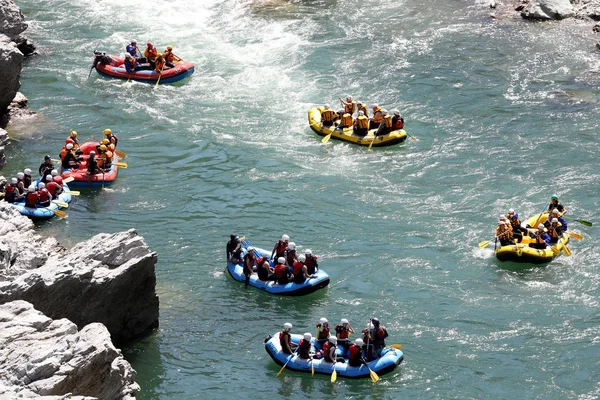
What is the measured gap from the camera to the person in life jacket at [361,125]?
32750 millimetres

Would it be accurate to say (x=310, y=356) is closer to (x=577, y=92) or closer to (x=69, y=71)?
(x=577, y=92)

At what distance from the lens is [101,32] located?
4394 cm

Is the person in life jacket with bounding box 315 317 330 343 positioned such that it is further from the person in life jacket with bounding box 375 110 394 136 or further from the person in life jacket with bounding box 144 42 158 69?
the person in life jacket with bounding box 144 42 158 69

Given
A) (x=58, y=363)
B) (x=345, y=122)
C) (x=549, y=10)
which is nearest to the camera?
(x=58, y=363)

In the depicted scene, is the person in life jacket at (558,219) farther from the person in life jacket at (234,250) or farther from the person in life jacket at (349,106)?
the person in life jacket at (349,106)

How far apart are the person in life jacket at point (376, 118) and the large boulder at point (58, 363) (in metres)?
18.0

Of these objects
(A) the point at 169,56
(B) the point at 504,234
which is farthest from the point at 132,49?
(B) the point at 504,234

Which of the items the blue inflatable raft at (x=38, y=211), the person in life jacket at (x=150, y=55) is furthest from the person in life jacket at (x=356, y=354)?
the person in life jacket at (x=150, y=55)

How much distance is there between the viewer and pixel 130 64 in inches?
1515

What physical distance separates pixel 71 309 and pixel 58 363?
5.08m

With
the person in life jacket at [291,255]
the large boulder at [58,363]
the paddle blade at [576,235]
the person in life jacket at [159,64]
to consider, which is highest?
the large boulder at [58,363]

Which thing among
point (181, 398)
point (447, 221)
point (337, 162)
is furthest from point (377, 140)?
point (181, 398)

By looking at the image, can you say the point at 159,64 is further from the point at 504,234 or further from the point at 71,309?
the point at 71,309

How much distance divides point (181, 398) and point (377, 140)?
14635 mm
